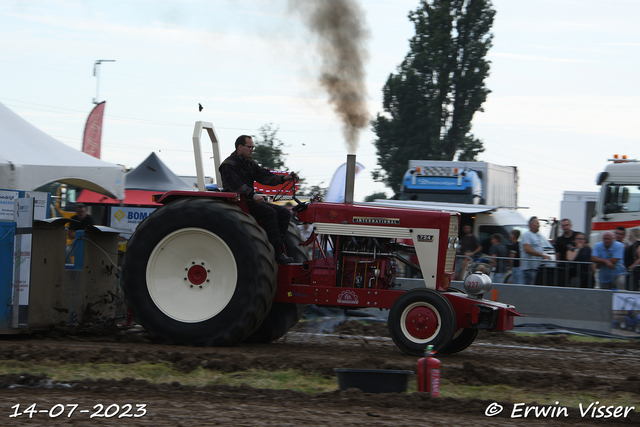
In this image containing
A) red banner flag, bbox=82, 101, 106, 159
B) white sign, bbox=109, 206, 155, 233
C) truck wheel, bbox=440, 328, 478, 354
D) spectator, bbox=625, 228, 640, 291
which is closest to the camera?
truck wheel, bbox=440, 328, 478, 354

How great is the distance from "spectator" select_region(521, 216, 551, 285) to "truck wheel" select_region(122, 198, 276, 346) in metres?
5.00

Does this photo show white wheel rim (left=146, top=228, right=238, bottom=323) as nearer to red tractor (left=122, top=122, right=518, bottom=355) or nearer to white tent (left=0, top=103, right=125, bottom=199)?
red tractor (left=122, top=122, right=518, bottom=355)

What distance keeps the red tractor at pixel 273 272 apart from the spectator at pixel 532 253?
361cm

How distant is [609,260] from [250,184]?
18.8 ft

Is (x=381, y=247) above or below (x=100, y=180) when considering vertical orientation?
below

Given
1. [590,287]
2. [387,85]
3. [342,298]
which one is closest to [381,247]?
[342,298]

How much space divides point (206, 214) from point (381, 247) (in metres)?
1.72

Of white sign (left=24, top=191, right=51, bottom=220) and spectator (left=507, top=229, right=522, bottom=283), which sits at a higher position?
white sign (left=24, top=191, right=51, bottom=220)

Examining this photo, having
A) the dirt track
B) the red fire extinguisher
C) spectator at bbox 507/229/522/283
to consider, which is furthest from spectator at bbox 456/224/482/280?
the red fire extinguisher

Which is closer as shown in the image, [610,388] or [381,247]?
[610,388]

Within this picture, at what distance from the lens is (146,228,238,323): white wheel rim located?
701cm

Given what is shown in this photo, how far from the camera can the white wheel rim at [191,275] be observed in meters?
7.01

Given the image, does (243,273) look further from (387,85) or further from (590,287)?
(387,85)

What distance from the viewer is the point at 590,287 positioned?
1040 centimetres
